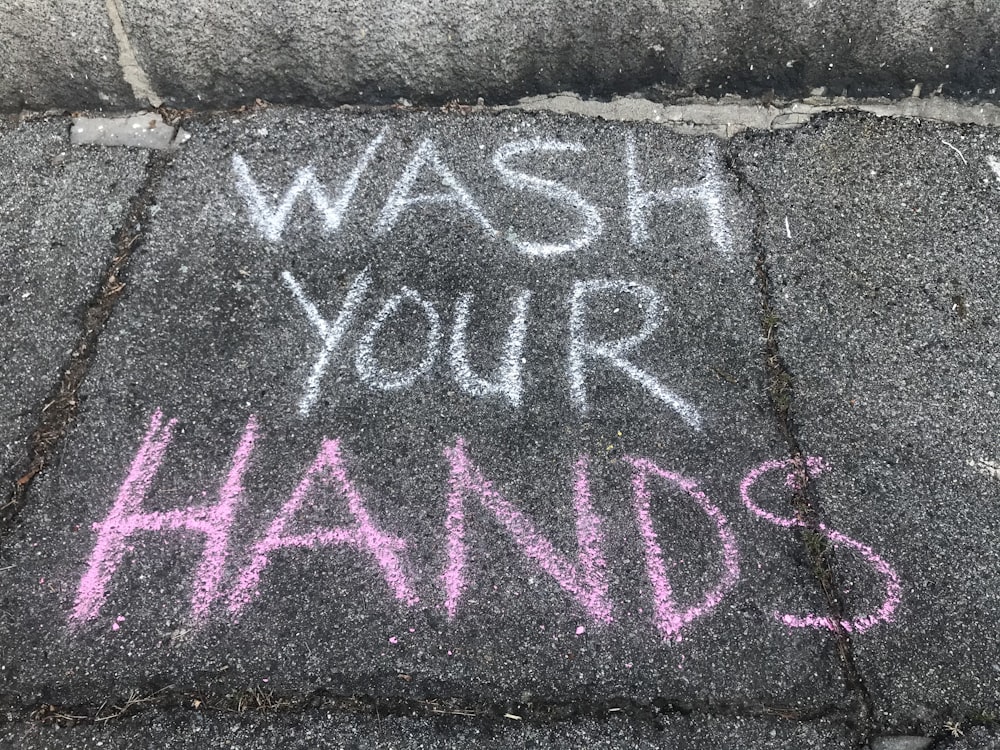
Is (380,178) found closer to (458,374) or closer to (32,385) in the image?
(458,374)

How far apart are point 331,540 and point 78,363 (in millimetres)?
989

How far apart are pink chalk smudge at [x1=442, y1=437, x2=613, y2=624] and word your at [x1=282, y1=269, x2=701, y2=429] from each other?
25cm

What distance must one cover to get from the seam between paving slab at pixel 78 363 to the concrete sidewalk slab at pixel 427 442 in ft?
0.15

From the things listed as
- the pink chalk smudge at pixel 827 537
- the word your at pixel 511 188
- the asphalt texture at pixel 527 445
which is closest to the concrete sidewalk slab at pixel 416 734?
the asphalt texture at pixel 527 445

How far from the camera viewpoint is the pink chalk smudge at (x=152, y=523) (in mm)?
1891

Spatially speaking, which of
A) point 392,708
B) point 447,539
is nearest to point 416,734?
point 392,708

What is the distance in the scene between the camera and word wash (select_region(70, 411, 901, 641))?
1.87 metres

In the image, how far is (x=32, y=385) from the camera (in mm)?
2170

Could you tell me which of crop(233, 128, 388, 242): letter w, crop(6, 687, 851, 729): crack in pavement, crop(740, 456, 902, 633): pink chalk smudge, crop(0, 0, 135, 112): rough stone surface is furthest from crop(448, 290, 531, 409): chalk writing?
crop(0, 0, 135, 112): rough stone surface

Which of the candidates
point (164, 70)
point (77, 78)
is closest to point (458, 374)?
point (164, 70)

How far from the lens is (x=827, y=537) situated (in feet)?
6.36

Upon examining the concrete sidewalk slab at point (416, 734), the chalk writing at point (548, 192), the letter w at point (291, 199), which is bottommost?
the concrete sidewalk slab at point (416, 734)

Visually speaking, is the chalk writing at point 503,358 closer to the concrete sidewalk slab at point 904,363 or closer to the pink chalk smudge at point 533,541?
the pink chalk smudge at point 533,541

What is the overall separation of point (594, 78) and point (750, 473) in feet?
5.00
